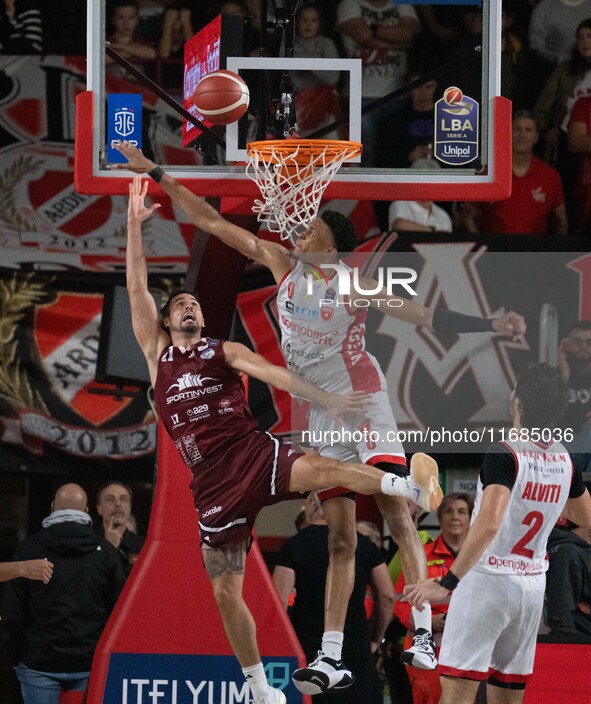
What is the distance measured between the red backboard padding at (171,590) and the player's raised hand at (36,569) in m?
0.48

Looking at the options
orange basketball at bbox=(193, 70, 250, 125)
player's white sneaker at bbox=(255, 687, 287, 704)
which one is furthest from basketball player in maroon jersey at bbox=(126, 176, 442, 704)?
orange basketball at bbox=(193, 70, 250, 125)

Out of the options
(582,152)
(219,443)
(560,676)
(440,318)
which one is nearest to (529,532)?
(440,318)

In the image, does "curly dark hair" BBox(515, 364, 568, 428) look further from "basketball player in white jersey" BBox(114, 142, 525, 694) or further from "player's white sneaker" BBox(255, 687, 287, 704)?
"player's white sneaker" BBox(255, 687, 287, 704)

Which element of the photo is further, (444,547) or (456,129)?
(444,547)

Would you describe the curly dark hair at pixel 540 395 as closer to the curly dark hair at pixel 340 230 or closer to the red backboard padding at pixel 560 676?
the curly dark hair at pixel 340 230

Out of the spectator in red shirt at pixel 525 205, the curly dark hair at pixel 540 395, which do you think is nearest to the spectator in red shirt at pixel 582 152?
the spectator in red shirt at pixel 525 205

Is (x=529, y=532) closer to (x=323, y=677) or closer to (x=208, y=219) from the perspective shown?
(x=323, y=677)

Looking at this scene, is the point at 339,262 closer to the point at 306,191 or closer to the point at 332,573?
the point at 306,191

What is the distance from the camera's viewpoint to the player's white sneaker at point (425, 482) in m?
6.51

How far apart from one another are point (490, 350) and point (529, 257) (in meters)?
0.70

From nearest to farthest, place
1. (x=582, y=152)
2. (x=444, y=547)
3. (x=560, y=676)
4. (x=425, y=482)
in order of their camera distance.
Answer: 1. (x=425, y=482)
2. (x=560, y=676)
3. (x=444, y=547)
4. (x=582, y=152)

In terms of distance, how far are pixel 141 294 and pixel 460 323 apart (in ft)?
6.07

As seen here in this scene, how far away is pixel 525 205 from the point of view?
10219 millimetres

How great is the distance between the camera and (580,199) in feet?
34.7
